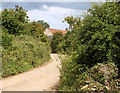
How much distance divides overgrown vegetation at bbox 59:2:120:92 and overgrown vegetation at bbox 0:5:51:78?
4718 mm

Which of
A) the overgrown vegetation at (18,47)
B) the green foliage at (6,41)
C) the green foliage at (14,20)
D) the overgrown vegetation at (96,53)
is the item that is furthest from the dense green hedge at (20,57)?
the overgrown vegetation at (96,53)

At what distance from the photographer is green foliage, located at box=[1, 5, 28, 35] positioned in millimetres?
13950

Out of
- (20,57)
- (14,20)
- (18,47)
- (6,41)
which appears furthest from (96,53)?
(14,20)

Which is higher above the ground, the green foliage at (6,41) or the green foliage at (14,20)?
the green foliage at (14,20)

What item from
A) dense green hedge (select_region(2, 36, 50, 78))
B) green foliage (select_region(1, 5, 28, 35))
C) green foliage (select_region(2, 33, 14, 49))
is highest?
green foliage (select_region(1, 5, 28, 35))

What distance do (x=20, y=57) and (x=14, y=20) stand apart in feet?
15.4

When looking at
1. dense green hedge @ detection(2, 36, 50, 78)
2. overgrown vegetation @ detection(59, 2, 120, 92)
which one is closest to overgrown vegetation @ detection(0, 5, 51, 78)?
dense green hedge @ detection(2, 36, 50, 78)

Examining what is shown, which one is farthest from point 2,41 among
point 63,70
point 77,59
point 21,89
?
point 77,59

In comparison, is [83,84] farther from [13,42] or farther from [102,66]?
[13,42]

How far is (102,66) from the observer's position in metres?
5.21

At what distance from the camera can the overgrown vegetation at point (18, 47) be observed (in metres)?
9.93

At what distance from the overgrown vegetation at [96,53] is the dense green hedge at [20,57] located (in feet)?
15.0

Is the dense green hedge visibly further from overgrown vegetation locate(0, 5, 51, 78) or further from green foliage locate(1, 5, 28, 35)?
green foliage locate(1, 5, 28, 35)

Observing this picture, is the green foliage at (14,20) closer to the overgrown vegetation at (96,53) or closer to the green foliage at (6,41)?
the green foliage at (6,41)
